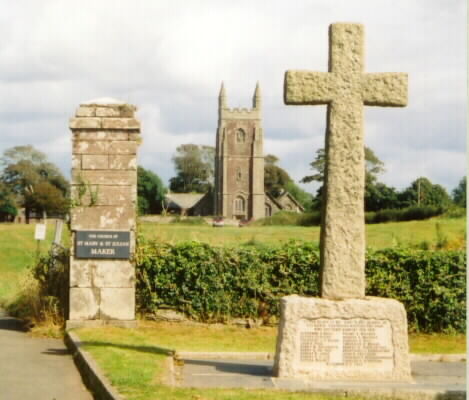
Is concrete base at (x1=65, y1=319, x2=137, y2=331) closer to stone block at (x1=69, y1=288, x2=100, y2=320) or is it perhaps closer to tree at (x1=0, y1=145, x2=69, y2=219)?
stone block at (x1=69, y1=288, x2=100, y2=320)

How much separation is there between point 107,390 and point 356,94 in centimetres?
412

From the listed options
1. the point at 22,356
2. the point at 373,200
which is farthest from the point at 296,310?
the point at 373,200

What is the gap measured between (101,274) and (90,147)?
85.9 inches

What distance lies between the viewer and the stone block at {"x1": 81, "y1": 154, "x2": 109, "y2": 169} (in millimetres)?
12703

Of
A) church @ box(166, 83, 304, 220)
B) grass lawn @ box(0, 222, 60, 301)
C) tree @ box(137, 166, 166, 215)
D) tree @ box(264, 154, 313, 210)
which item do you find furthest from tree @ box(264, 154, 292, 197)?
grass lawn @ box(0, 222, 60, 301)

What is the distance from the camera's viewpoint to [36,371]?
365 inches

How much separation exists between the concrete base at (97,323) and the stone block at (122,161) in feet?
8.56

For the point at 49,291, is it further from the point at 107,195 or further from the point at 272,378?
the point at 272,378

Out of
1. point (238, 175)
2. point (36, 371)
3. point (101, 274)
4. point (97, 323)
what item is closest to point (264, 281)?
point (101, 274)

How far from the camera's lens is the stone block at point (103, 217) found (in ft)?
41.3

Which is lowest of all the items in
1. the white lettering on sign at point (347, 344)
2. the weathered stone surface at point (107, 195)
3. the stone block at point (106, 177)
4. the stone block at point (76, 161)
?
the white lettering on sign at point (347, 344)

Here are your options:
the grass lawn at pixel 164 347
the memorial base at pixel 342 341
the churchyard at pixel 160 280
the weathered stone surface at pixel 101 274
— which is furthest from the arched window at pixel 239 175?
the memorial base at pixel 342 341

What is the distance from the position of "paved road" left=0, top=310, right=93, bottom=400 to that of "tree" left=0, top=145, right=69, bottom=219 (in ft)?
213

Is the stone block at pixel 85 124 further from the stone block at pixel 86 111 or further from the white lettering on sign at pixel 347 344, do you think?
the white lettering on sign at pixel 347 344
